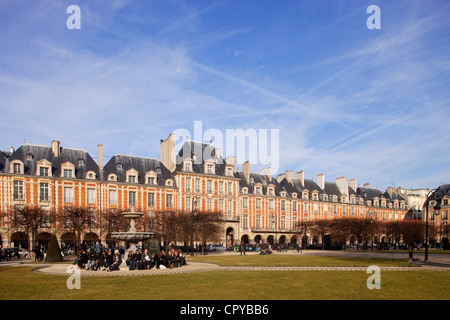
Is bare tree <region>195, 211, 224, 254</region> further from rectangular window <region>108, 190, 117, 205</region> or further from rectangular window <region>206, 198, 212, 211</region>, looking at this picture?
rectangular window <region>108, 190, 117, 205</region>

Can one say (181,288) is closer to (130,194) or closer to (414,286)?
(414,286)

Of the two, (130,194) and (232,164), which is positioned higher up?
(232,164)

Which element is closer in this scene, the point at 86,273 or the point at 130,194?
the point at 86,273

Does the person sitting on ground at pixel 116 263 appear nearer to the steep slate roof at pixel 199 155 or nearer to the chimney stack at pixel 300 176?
the steep slate roof at pixel 199 155

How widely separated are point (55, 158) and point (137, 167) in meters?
9.09

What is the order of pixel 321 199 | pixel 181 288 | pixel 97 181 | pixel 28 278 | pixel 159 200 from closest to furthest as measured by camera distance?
1. pixel 181 288
2. pixel 28 278
3. pixel 97 181
4. pixel 159 200
5. pixel 321 199

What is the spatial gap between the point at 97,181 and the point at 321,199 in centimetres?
3501

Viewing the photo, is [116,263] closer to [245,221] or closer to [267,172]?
[245,221]

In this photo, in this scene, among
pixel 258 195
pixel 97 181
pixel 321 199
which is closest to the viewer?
pixel 97 181

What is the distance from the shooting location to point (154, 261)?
66.7 ft

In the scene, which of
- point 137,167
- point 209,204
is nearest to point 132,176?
point 137,167

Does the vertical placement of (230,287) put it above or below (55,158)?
below

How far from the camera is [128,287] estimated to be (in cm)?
1299
